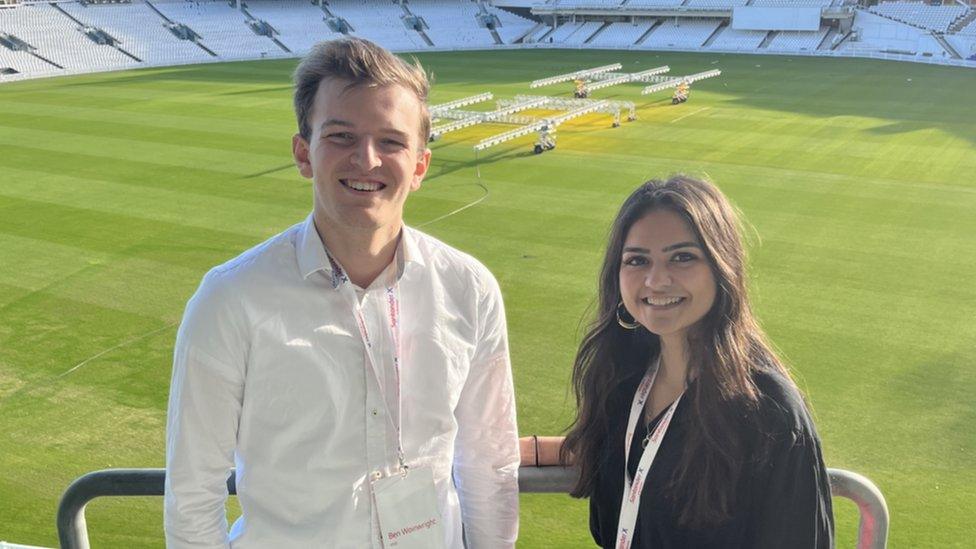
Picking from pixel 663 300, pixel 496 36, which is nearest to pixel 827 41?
pixel 496 36

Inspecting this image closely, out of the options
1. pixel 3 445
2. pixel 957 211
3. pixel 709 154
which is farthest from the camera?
pixel 709 154

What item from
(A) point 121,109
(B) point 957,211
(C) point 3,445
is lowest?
(C) point 3,445

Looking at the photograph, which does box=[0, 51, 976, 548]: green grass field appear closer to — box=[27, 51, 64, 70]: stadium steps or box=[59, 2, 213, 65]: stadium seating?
box=[27, 51, 64, 70]: stadium steps

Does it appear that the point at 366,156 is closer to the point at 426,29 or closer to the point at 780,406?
the point at 780,406

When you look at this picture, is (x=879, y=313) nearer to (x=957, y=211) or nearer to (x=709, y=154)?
(x=957, y=211)

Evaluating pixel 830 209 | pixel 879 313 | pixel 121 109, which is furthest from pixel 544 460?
pixel 121 109

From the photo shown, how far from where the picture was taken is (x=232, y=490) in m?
2.54

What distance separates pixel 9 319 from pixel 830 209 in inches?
460

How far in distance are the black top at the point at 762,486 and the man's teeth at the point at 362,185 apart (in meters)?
0.96

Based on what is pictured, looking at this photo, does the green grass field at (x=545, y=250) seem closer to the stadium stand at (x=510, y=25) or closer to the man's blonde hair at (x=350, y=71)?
the man's blonde hair at (x=350, y=71)

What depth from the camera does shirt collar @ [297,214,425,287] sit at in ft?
7.89

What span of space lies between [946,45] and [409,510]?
42.8 metres

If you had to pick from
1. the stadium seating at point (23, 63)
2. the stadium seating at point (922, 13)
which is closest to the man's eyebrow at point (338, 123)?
the stadium seating at point (23, 63)

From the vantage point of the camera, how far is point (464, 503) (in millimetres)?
2746
